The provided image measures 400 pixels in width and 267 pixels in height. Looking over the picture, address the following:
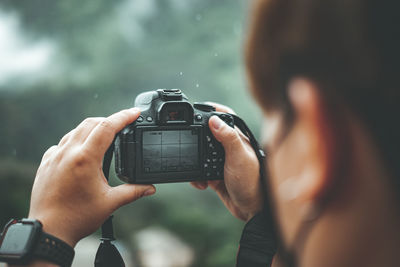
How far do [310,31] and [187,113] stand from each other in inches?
26.2

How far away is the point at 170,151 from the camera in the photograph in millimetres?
968

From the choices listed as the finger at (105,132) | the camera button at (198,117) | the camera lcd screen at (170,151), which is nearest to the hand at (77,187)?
the finger at (105,132)

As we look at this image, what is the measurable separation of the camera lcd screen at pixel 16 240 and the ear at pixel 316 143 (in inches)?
21.2

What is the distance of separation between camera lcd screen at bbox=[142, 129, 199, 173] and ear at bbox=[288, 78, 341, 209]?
64cm

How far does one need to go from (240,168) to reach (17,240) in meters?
0.53

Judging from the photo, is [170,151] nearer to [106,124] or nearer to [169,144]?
[169,144]

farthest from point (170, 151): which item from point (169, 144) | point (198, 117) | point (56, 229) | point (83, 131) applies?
point (56, 229)

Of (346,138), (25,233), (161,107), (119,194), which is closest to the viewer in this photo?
(346,138)

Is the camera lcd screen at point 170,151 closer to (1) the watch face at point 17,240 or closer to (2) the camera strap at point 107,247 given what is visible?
(2) the camera strap at point 107,247

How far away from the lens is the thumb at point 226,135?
97 cm

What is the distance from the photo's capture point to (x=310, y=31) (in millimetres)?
338

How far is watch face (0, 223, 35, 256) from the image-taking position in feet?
2.22

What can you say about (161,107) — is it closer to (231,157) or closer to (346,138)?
(231,157)

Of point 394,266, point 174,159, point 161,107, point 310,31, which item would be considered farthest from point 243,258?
point 310,31
